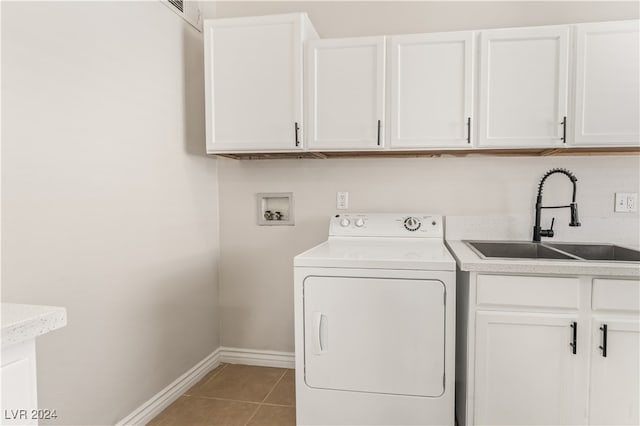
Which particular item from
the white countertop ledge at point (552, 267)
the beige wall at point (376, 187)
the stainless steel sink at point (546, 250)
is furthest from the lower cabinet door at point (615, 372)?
the beige wall at point (376, 187)

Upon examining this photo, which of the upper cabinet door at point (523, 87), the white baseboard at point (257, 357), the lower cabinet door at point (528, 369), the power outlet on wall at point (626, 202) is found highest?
the upper cabinet door at point (523, 87)

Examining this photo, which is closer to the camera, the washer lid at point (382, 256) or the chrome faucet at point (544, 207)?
the washer lid at point (382, 256)

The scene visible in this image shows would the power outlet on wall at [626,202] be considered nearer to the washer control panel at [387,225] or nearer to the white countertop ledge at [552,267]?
the white countertop ledge at [552,267]

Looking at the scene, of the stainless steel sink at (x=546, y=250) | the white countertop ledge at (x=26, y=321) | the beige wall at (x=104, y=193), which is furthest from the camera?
the stainless steel sink at (x=546, y=250)

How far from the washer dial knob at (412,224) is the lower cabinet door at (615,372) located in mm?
977

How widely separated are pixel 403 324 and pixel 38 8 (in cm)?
187

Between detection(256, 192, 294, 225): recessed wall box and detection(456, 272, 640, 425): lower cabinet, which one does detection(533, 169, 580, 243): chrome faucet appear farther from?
detection(256, 192, 294, 225): recessed wall box

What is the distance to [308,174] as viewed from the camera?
2676 millimetres

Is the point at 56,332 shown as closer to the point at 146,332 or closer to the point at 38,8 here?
the point at 146,332

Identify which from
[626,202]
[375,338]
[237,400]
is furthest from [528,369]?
[237,400]

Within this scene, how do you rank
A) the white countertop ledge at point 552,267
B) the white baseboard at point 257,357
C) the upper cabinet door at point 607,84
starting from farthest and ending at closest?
the white baseboard at point 257,357 → the upper cabinet door at point 607,84 → the white countertop ledge at point 552,267

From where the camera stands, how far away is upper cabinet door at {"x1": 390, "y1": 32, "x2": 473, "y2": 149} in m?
2.09

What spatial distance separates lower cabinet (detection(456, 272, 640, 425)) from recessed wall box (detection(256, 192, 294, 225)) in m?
1.31

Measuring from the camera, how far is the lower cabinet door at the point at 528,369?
1701 millimetres
